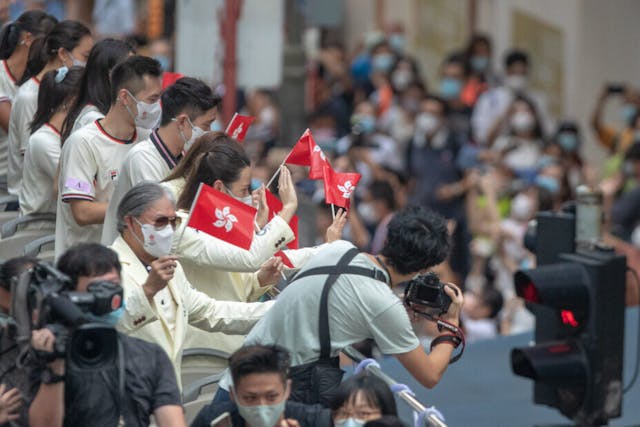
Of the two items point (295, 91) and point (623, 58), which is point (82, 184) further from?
point (623, 58)

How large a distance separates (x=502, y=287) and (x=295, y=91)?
3325 mm

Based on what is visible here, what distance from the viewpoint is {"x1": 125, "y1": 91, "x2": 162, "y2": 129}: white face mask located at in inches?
327

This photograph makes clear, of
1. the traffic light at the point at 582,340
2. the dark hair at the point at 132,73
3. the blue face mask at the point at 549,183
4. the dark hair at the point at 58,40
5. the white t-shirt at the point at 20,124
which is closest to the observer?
the traffic light at the point at 582,340

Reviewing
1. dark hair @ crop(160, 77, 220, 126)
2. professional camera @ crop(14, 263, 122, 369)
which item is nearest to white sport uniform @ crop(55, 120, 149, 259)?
dark hair @ crop(160, 77, 220, 126)

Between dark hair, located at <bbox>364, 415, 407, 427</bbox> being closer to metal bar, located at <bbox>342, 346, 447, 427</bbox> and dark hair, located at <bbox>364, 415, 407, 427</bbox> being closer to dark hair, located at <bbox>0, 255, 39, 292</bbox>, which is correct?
metal bar, located at <bbox>342, 346, 447, 427</bbox>

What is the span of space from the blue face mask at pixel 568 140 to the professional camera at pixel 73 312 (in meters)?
11.6

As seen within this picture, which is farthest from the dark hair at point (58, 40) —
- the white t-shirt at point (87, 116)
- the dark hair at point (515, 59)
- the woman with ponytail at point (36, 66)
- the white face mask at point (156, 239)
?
the dark hair at point (515, 59)

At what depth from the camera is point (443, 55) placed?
899 inches

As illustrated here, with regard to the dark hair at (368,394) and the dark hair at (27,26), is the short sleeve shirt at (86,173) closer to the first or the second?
the dark hair at (27,26)

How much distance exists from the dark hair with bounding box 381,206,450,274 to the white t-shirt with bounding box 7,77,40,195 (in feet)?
9.86

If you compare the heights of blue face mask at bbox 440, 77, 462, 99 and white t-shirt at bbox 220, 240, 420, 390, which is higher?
blue face mask at bbox 440, 77, 462, 99

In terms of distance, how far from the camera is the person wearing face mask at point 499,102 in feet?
56.3

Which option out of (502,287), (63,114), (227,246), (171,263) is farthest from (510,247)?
(171,263)

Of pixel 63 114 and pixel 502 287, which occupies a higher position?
pixel 63 114
